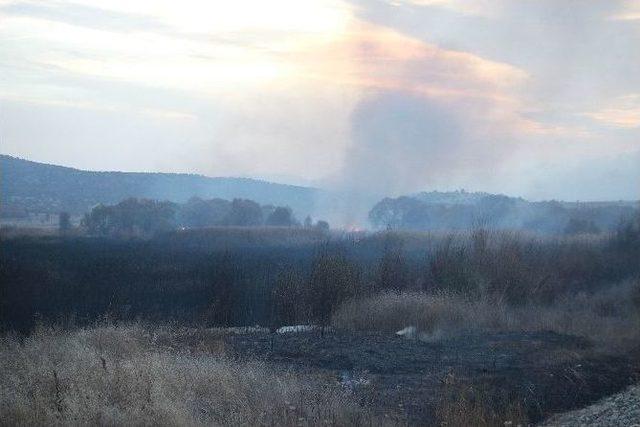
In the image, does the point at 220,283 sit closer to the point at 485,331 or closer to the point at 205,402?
the point at 485,331

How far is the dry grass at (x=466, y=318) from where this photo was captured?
24.3m

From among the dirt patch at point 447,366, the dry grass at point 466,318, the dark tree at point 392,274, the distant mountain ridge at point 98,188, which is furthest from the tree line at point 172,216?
the dirt patch at point 447,366

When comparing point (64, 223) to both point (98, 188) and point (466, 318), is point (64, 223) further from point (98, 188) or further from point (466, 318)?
point (466, 318)

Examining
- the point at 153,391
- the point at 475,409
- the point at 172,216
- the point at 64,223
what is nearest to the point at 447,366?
the point at 475,409

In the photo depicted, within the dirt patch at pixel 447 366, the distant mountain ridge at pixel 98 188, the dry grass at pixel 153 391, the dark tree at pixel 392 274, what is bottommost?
the dirt patch at pixel 447 366

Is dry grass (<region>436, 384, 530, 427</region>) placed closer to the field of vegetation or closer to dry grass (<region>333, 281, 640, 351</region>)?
the field of vegetation

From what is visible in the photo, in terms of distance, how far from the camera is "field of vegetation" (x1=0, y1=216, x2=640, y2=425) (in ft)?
40.9

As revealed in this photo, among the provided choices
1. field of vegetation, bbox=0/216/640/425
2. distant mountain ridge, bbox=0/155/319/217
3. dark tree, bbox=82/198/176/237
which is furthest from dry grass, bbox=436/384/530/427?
distant mountain ridge, bbox=0/155/319/217

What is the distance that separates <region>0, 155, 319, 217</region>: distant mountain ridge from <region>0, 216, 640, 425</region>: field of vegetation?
89.2 feet

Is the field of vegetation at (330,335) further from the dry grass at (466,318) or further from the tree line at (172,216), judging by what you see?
the tree line at (172,216)

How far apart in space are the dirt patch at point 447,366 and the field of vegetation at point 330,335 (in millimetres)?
61

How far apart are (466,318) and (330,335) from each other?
5493 mm

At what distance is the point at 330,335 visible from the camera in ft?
72.9

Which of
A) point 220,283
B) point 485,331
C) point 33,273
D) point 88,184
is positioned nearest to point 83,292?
point 33,273
